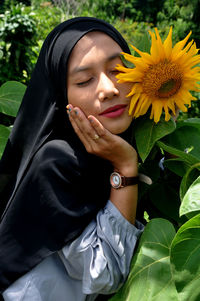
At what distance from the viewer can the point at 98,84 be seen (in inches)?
44.5

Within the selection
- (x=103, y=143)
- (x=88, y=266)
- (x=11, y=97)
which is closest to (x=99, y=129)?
(x=103, y=143)

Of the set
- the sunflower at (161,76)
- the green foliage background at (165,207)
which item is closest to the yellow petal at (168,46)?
the sunflower at (161,76)

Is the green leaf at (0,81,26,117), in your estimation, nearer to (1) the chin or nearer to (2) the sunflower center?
(1) the chin

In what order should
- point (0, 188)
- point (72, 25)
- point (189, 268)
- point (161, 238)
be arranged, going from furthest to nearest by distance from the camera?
point (0, 188) < point (72, 25) < point (161, 238) < point (189, 268)

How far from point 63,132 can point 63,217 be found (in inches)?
11.5

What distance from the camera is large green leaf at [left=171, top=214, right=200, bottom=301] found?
89cm

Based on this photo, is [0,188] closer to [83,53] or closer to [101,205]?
[101,205]

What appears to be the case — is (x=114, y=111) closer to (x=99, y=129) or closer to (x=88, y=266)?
(x=99, y=129)

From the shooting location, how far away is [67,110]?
3.82ft

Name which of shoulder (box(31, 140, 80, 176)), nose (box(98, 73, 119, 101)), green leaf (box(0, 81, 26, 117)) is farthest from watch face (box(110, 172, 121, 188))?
green leaf (box(0, 81, 26, 117))

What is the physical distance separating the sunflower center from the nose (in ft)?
0.29

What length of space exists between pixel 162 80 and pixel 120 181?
30cm

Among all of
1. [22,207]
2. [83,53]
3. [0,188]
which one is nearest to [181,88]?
[83,53]

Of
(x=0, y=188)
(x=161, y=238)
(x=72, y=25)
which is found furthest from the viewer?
(x=0, y=188)
